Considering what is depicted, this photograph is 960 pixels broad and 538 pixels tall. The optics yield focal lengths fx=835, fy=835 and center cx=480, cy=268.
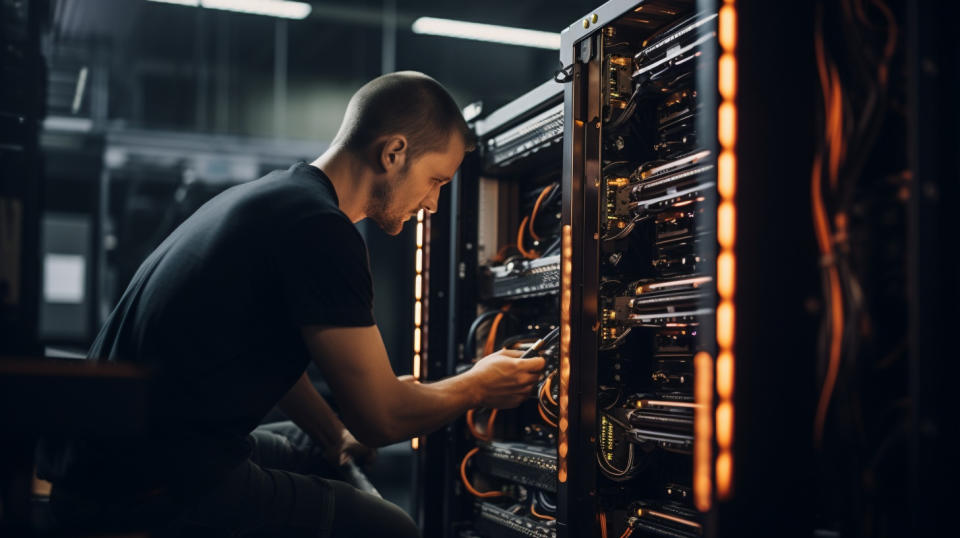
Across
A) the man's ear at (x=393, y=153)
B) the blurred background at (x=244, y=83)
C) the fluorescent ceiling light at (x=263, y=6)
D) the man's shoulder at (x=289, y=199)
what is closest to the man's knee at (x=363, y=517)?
the man's shoulder at (x=289, y=199)

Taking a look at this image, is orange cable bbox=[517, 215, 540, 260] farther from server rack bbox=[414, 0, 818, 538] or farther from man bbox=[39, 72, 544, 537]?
man bbox=[39, 72, 544, 537]

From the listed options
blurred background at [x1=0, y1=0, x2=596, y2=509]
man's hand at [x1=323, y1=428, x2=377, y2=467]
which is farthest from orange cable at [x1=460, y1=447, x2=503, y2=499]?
blurred background at [x1=0, y1=0, x2=596, y2=509]

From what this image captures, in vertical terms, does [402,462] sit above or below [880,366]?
below

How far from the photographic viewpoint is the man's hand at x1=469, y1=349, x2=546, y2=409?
1.99m

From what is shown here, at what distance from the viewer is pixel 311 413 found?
2.24 meters

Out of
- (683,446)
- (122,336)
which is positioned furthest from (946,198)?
(122,336)

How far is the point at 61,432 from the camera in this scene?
1.14 meters

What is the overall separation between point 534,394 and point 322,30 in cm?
514

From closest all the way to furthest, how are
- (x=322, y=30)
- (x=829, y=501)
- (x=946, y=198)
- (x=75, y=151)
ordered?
(x=946, y=198)
(x=829, y=501)
(x=75, y=151)
(x=322, y=30)

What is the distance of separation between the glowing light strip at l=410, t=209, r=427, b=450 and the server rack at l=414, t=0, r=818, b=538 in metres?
0.01

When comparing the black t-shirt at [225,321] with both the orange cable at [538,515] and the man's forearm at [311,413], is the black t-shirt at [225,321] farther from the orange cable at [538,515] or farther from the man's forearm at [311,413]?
the orange cable at [538,515]

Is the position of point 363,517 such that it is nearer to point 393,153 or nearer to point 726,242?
point 393,153

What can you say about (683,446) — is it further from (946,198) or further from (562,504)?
(946,198)

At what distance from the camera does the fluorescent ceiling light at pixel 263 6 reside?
20.0 ft
